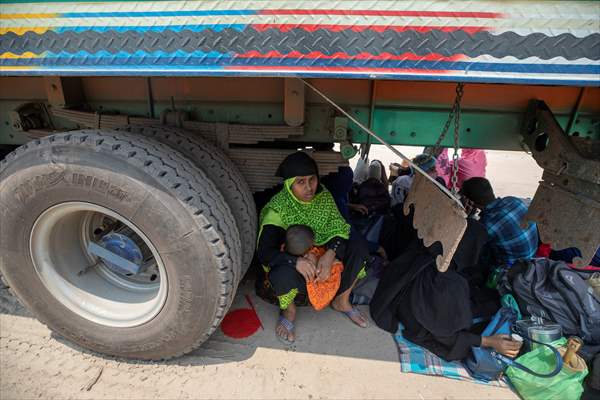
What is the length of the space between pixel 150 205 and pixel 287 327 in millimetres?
1195

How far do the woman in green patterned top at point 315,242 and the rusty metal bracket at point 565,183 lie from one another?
1.08m

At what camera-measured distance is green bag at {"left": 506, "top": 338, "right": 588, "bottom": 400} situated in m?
1.91

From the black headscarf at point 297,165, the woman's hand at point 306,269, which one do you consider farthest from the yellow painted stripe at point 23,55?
the woman's hand at point 306,269

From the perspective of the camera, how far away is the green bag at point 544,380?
1.91 metres

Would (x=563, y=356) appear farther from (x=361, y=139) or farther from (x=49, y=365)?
(x=49, y=365)

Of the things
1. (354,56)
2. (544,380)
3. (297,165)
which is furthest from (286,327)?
(354,56)

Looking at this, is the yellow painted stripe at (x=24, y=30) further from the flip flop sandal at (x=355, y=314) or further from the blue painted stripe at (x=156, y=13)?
the flip flop sandal at (x=355, y=314)

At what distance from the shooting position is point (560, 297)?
7.18ft

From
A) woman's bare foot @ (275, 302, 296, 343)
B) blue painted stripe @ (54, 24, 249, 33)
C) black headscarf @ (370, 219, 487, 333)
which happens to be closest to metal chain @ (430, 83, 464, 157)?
black headscarf @ (370, 219, 487, 333)

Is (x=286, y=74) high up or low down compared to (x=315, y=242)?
up

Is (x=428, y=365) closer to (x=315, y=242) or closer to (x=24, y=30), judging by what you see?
(x=315, y=242)

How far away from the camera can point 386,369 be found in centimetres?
212

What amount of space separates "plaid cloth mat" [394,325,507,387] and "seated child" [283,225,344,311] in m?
0.53

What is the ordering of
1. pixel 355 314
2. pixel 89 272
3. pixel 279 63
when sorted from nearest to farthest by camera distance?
pixel 279 63 → pixel 89 272 → pixel 355 314
